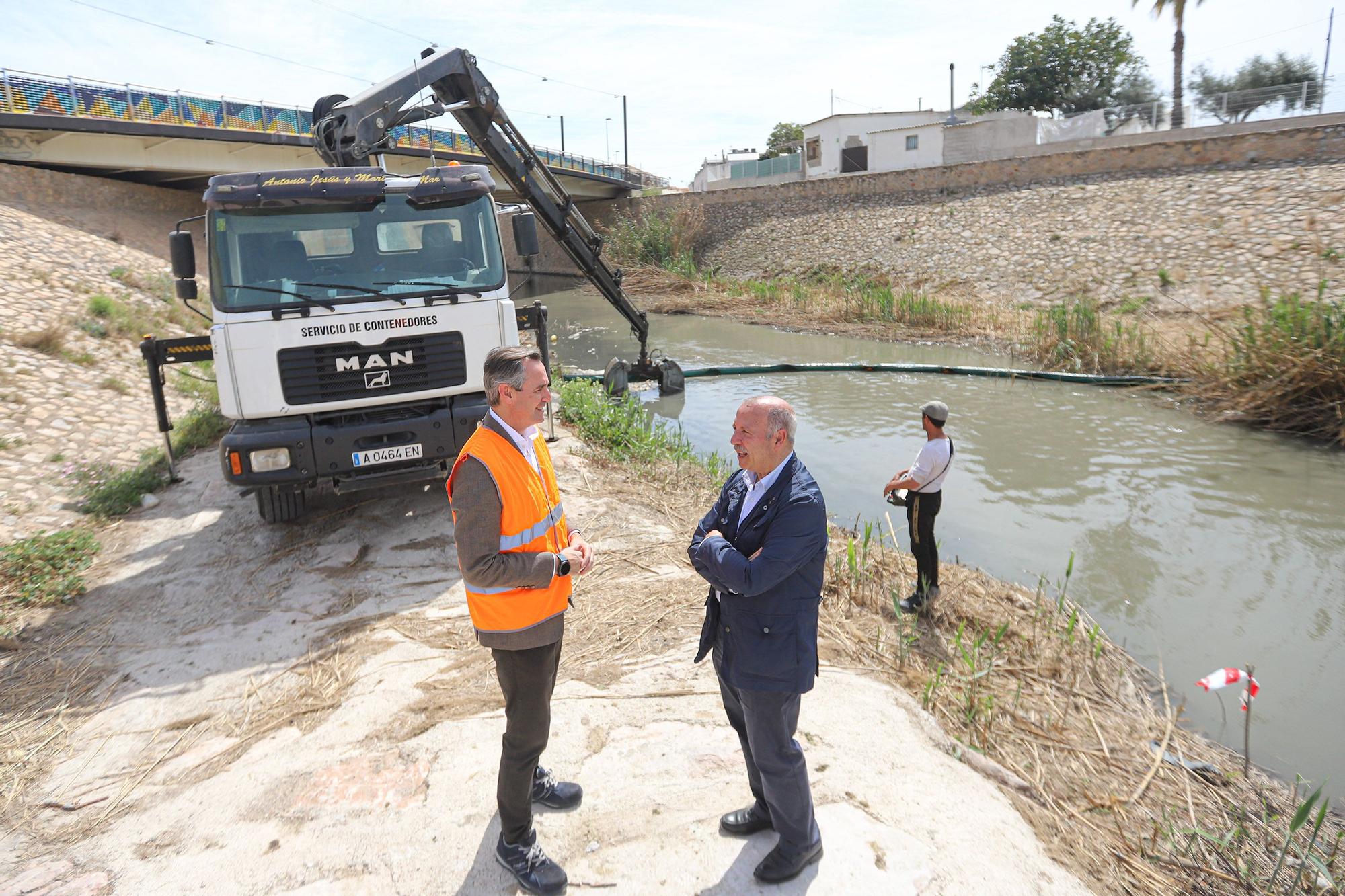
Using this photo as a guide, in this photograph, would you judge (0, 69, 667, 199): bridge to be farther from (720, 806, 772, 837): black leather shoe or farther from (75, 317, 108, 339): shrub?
(720, 806, 772, 837): black leather shoe

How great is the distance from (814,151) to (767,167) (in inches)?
140

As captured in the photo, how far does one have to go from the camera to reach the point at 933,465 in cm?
603

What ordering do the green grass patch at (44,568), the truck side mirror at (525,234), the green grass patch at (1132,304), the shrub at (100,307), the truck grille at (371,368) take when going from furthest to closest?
the green grass patch at (1132,304)
the shrub at (100,307)
the truck side mirror at (525,234)
the truck grille at (371,368)
the green grass patch at (44,568)

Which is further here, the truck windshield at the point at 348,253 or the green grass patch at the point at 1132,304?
the green grass patch at the point at 1132,304

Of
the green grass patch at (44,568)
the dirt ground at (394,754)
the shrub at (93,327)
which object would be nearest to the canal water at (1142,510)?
the dirt ground at (394,754)

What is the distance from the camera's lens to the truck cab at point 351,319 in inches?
232

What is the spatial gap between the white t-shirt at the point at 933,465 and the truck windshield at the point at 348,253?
3769 millimetres

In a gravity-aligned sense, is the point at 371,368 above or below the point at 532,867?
above

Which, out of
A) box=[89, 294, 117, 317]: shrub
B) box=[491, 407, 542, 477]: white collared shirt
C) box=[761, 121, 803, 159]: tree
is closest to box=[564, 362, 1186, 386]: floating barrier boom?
box=[89, 294, 117, 317]: shrub

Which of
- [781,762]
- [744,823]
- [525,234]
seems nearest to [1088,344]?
[525,234]

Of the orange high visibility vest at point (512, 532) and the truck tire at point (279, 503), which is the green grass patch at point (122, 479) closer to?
the truck tire at point (279, 503)

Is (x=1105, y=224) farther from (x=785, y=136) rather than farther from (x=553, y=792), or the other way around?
(x=785, y=136)

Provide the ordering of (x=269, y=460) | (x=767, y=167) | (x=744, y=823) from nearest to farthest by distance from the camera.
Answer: (x=744, y=823)
(x=269, y=460)
(x=767, y=167)

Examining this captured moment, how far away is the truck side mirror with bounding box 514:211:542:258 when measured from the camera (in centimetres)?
712
